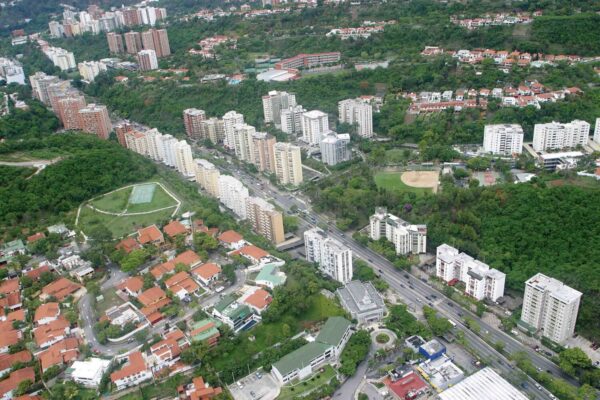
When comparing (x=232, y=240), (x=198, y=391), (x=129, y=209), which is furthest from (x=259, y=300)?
(x=129, y=209)

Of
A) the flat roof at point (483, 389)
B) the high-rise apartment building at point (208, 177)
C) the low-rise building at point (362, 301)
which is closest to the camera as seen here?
the flat roof at point (483, 389)

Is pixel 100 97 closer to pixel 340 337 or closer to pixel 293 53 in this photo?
pixel 293 53

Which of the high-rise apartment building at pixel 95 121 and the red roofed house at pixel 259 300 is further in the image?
the high-rise apartment building at pixel 95 121

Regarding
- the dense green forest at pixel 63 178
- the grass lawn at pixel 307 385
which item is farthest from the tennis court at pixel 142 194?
the grass lawn at pixel 307 385

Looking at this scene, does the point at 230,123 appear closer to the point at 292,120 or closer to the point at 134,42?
the point at 292,120

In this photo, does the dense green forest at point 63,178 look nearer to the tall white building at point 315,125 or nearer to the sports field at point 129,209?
the sports field at point 129,209

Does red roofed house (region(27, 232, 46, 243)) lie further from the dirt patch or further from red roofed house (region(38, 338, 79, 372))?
the dirt patch

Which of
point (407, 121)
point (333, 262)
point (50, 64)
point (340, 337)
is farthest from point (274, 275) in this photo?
point (50, 64)
